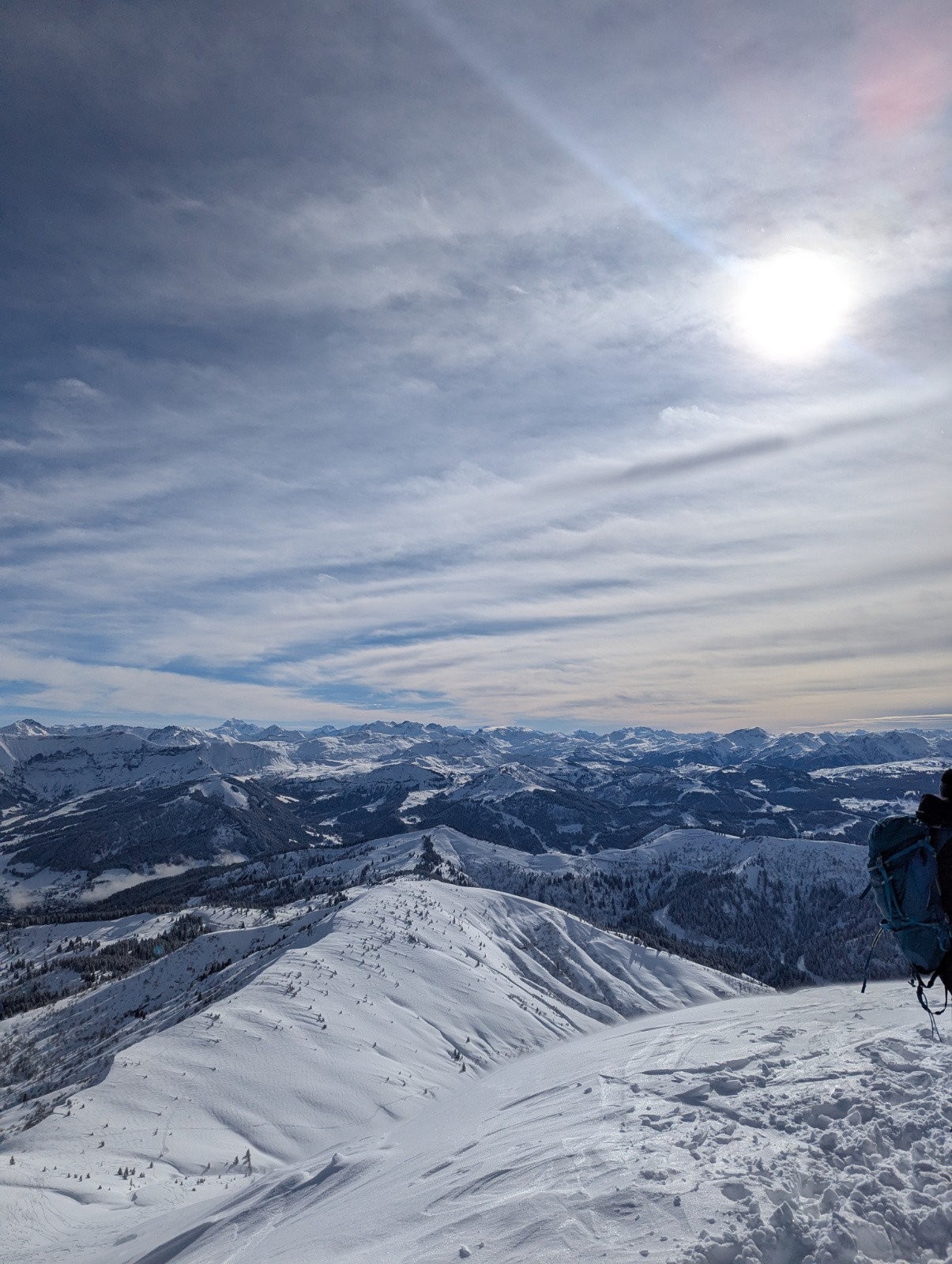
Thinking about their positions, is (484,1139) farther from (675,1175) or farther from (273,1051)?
(273,1051)

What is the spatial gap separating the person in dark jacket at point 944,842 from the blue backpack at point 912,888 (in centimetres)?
4

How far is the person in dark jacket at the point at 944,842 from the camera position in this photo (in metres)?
8.13

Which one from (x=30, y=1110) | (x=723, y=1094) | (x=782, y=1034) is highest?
(x=723, y=1094)

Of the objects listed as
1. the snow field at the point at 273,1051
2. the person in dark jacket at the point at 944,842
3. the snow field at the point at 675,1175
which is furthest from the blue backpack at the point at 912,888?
the snow field at the point at 273,1051

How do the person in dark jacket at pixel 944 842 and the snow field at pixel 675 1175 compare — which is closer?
the person in dark jacket at pixel 944 842

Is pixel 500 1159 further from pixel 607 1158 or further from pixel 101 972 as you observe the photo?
pixel 101 972

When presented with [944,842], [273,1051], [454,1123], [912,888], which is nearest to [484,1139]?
[454,1123]

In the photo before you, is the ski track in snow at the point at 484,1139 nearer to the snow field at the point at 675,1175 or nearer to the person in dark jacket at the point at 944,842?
the snow field at the point at 675,1175

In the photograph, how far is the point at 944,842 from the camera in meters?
8.20

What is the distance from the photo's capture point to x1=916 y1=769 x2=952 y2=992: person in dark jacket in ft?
26.7

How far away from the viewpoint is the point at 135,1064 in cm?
3609

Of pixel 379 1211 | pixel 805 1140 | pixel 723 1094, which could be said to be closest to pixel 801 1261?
pixel 805 1140

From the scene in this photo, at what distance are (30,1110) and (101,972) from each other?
86886mm

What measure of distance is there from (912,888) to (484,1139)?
50.7 ft
